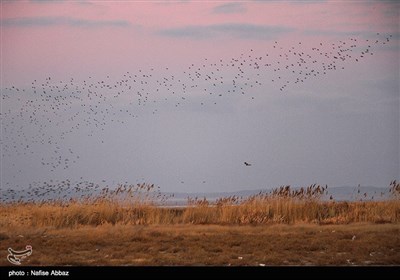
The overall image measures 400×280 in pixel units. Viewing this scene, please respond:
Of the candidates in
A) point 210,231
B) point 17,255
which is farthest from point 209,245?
→ point 17,255

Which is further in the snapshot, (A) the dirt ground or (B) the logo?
(A) the dirt ground

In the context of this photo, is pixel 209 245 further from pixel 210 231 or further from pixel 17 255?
pixel 17 255

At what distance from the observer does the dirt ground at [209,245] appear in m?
5.94

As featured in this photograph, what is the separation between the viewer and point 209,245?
668 cm

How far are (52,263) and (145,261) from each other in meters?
0.86

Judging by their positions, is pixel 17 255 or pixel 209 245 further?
pixel 209 245

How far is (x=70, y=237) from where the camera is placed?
7301 mm

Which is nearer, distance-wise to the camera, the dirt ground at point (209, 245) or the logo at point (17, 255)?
the logo at point (17, 255)

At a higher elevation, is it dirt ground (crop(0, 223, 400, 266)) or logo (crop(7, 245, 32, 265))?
logo (crop(7, 245, 32, 265))

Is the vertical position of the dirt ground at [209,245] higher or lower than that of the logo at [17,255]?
lower

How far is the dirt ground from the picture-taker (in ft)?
19.5
